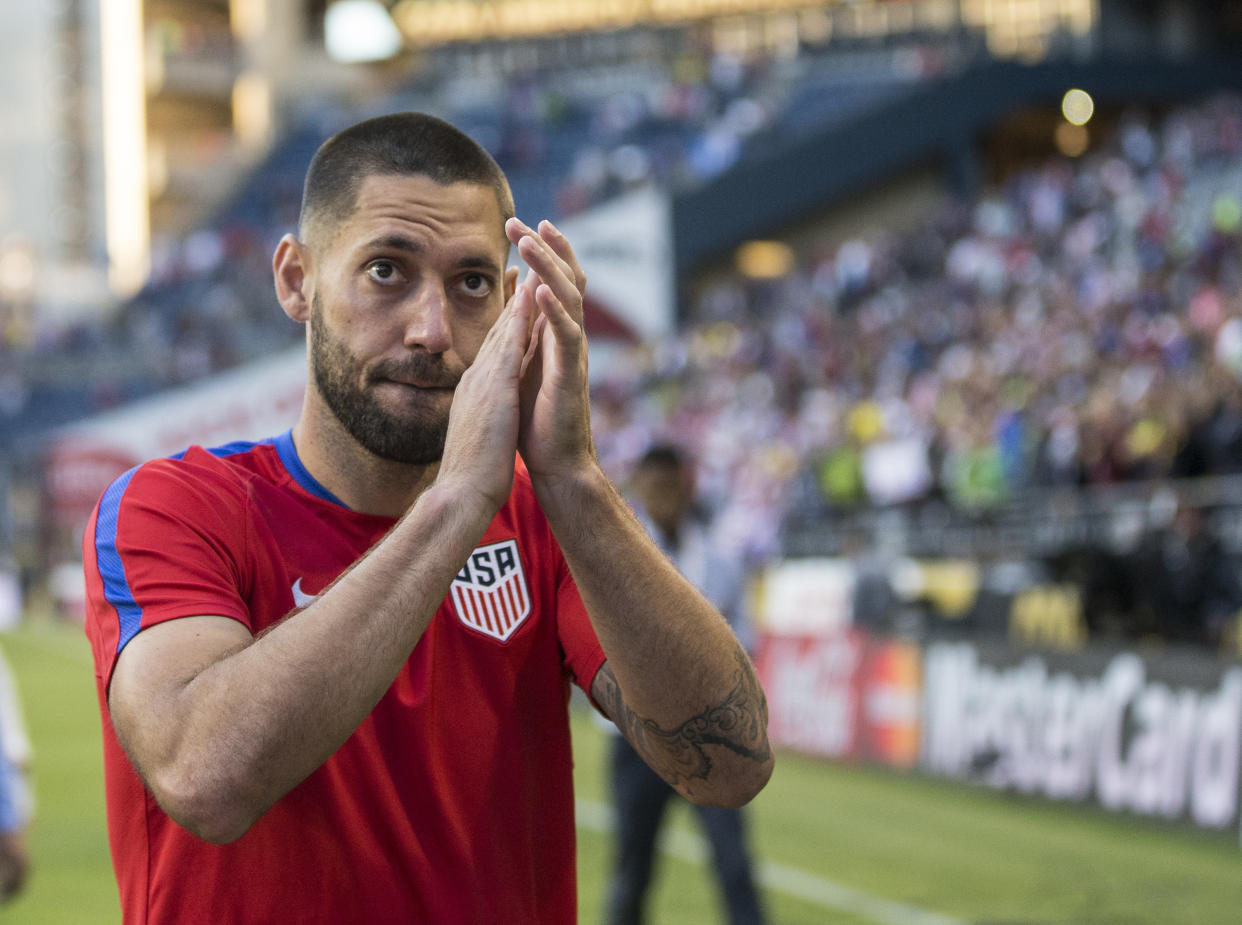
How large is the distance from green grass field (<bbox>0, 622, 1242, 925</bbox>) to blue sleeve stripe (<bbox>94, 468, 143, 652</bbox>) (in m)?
6.37

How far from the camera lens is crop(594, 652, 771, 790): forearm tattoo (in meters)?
2.33

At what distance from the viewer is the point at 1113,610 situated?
1349 centimetres

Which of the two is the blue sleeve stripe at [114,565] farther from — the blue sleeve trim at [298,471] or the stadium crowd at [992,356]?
the stadium crowd at [992,356]

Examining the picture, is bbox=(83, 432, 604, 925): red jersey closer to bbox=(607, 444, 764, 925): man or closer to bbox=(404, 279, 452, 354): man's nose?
bbox=(404, 279, 452, 354): man's nose

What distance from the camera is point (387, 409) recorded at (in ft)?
7.47

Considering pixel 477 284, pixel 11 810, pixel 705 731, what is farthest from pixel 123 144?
pixel 705 731

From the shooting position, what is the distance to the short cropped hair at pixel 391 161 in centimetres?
230

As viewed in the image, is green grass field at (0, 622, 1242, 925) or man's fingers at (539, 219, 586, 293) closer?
man's fingers at (539, 219, 586, 293)

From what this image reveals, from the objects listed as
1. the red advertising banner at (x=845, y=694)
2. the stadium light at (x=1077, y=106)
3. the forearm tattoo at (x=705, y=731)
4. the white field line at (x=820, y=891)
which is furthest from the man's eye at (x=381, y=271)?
the stadium light at (x=1077, y=106)

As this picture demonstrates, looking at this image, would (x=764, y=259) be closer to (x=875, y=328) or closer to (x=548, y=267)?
(x=875, y=328)

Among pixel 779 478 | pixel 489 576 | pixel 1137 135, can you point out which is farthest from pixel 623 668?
pixel 1137 135

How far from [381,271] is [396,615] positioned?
1.86 feet

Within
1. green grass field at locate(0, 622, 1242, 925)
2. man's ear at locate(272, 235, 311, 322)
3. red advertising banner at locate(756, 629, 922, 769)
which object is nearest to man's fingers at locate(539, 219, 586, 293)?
man's ear at locate(272, 235, 311, 322)

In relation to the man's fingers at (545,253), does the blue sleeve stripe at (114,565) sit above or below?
below
